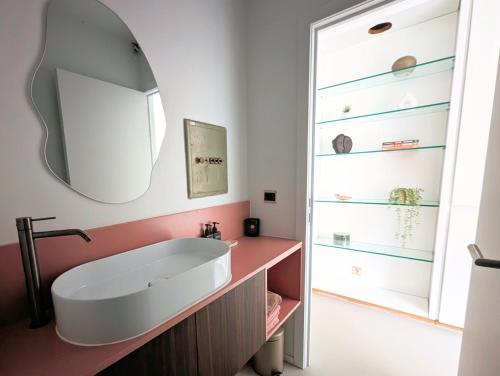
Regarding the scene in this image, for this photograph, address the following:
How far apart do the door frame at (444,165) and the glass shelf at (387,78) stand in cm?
12

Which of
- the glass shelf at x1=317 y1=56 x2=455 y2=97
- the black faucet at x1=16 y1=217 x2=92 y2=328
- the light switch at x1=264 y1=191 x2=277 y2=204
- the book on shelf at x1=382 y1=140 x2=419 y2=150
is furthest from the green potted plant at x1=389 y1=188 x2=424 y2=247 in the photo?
the black faucet at x1=16 y1=217 x2=92 y2=328

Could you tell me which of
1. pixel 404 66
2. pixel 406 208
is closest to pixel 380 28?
pixel 404 66

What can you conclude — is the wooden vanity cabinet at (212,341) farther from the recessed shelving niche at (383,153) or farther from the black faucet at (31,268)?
the recessed shelving niche at (383,153)

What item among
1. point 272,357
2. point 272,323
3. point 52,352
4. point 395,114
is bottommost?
point 272,357

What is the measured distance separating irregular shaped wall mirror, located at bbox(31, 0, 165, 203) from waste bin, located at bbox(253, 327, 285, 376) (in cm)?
117

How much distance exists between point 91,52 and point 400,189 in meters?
2.23

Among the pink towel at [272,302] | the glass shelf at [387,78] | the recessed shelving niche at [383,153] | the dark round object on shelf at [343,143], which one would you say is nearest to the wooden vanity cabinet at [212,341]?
the pink towel at [272,302]

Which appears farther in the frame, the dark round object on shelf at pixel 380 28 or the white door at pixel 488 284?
the dark round object on shelf at pixel 380 28

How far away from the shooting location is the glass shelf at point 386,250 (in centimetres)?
175

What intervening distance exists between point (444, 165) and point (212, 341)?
1931 mm

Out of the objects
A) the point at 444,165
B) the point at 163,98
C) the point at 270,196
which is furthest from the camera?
the point at 444,165

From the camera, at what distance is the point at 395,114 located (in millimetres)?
1822

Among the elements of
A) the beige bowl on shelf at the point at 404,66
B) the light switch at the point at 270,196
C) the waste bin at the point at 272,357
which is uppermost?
the beige bowl on shelf at the point at 404,66

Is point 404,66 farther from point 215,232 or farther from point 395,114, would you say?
point 215,232
